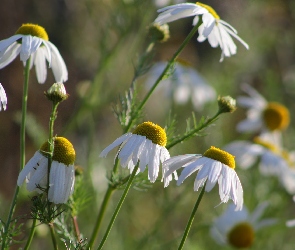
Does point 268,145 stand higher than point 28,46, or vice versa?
point 28,46

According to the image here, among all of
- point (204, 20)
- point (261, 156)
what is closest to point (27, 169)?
point (204, 20)

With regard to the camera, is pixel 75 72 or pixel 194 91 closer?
pixel 194 91

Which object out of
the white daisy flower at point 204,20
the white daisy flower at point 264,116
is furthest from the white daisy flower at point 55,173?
the white daisy flower at point 264,116

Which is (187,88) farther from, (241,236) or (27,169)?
(27,169)

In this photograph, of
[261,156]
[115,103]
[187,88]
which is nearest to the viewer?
[115,103]

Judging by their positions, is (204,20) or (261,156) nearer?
(204,20)

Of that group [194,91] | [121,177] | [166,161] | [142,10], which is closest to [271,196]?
[194,91]

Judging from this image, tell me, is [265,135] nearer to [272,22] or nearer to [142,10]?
[142,10]
